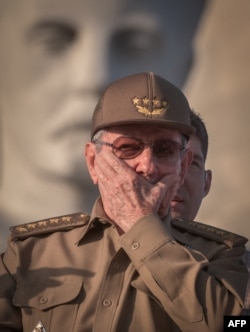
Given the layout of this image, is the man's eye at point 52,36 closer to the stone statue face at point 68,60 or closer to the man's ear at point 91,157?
the stone statue face at point 68,60

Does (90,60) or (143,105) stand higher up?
(90,60)

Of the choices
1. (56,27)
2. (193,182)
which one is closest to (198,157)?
(193,182)

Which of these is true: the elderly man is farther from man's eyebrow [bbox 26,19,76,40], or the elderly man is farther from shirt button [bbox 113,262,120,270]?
man's eyebrow [bbox 26,19,76,40]

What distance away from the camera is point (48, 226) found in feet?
5.84

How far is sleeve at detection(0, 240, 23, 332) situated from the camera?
1585mm

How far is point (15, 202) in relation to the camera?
297 centimetres

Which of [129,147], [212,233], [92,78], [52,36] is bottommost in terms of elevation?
[212,233]

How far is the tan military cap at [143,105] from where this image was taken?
167cm

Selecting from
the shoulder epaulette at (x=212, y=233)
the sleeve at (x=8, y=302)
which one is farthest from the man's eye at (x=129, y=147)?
the sleeve at (x=8, y=302)

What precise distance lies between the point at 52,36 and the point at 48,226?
1.55 metres

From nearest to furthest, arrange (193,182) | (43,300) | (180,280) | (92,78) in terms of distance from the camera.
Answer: (180,280)
(43,300)
(193,182)
(92,78)

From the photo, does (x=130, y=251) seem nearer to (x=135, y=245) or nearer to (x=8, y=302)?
(x=135, y=245)

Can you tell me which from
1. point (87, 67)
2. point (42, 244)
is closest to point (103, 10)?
point (87, 67)

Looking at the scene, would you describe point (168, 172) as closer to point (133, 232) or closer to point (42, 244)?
point (133, 232)
